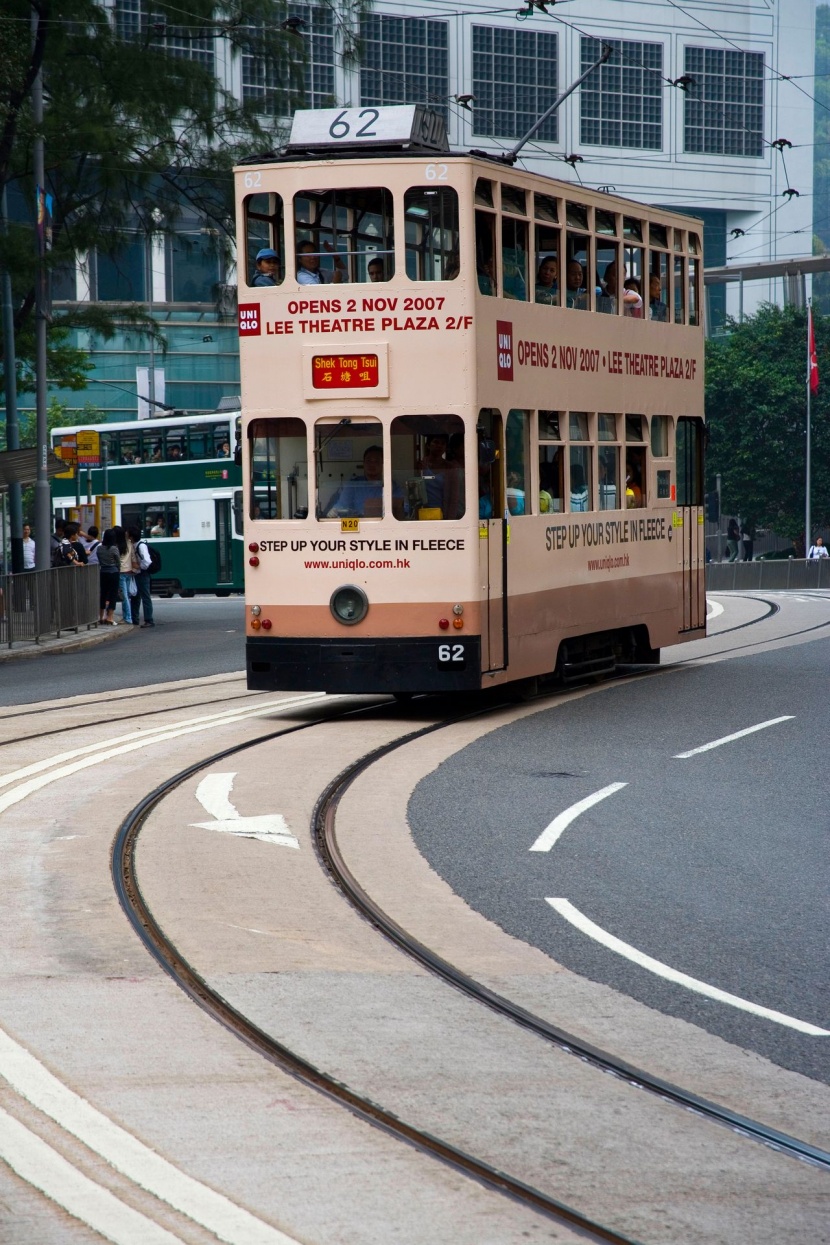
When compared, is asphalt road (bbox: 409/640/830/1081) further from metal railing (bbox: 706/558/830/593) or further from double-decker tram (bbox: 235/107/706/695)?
metal railing (bbox: 706/558/830/593)

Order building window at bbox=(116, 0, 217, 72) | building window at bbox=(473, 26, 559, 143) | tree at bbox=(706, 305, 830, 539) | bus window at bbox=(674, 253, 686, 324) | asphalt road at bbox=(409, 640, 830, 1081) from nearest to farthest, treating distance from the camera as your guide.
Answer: asphalt road at bbox=(409, 640, 830, 1081) → bus window at bbox=(674, 253, 686, 324) → building window at bbox=(116, 0, 217, 72) → tree at bbox=(706, 305, 830, 539) → building window at bbox=(473, 26, 559, 143)

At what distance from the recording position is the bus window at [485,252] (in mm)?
14367

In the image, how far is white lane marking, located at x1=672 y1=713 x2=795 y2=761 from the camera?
12711 millimetres

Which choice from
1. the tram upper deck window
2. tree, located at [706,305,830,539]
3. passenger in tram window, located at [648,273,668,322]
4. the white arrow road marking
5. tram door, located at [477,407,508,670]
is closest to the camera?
the white arrow road marking

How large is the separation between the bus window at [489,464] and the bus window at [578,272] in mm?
1967

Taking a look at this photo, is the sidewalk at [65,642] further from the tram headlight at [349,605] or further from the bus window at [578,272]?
the bus window at [578,272]

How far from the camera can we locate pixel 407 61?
69625mm

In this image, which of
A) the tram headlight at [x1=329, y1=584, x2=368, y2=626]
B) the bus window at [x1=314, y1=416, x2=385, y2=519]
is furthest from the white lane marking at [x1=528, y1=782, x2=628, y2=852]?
the bus window at [x1=314, y1=416, x2=385, y2=519]

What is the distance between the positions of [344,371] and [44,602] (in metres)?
12.8

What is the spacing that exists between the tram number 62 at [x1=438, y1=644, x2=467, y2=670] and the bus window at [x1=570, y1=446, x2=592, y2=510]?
2492mm

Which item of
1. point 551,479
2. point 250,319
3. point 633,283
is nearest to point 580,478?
point 551,479

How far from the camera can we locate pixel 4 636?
25.2 meters

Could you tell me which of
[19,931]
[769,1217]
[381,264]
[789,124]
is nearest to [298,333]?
[381,264]

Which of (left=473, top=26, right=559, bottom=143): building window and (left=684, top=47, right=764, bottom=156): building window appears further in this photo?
(left=684, top=47, right=764, bottom=156): building window
